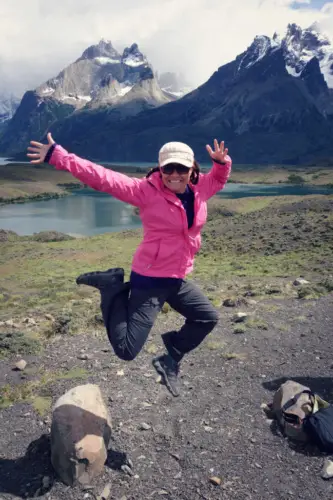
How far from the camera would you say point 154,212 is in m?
5.81

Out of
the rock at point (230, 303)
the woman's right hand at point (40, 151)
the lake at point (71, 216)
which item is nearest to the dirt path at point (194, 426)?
the rock at point (230, 303)

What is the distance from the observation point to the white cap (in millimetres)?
5688

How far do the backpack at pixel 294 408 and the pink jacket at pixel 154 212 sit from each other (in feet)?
7.72

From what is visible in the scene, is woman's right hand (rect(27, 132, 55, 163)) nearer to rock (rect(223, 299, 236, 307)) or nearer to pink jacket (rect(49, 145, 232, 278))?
pink jacket (rect(49, 145, 232, 278))

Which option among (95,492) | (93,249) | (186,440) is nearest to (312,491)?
(186,440)

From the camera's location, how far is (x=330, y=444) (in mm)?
5676

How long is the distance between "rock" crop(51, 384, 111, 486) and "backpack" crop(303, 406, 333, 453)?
2.67 m

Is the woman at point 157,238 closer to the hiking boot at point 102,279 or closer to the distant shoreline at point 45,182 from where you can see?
the hiking boot at point 102,279

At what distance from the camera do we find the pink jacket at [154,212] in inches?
223

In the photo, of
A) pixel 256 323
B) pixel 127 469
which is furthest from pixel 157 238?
pixel 256 323

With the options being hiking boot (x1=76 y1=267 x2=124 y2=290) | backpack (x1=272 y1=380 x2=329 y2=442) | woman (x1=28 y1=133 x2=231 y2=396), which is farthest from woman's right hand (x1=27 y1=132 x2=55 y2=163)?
backpack (x1=272 y1=380 x2=329 y2=442)

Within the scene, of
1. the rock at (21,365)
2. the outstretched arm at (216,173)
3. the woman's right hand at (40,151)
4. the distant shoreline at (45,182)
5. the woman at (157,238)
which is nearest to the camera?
the woman at (157,238)

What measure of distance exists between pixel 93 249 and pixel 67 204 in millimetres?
71808

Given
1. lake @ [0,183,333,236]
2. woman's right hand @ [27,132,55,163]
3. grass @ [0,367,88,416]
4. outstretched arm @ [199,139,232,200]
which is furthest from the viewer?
lake @ [0,183,333,236]
